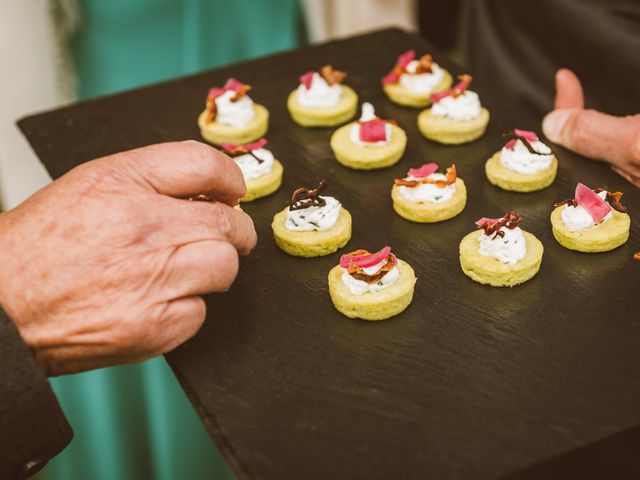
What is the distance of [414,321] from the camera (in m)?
1.81

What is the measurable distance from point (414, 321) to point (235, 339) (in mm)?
387

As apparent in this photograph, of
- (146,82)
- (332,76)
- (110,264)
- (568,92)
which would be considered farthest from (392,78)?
(110,264)

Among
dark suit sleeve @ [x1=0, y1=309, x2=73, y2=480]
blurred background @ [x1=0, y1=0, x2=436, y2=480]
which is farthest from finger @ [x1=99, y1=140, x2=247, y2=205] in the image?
blurred background @ [x1=0, y1=0, x2=436, y2=480]

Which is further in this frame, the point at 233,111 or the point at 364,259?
the point at 233,111

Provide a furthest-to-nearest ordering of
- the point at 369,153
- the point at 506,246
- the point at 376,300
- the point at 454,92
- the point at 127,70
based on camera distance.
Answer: the point at 127,70 < the point at 454,92 < the point at 369,153 < the point at 506,246 < the point at 376,300

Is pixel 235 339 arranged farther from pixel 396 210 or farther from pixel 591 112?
pixel 591 112

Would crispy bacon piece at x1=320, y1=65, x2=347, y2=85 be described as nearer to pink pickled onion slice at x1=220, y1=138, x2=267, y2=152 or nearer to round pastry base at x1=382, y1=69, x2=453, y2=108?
round pastry base at x1=382, y1=69, x2=453, y2=108

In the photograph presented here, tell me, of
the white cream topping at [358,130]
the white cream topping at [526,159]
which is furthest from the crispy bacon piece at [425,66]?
the white cream topping at [526,159]

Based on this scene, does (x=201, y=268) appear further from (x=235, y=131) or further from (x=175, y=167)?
(x=235, y=131)

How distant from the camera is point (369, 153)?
7.72ft

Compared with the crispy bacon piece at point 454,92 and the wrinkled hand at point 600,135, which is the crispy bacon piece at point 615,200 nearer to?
the wrinkled hand at point 600,135

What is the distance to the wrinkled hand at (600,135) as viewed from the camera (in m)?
2.17

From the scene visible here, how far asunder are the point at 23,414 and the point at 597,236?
1311 millimetres

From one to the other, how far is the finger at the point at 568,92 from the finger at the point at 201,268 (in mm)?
1244
